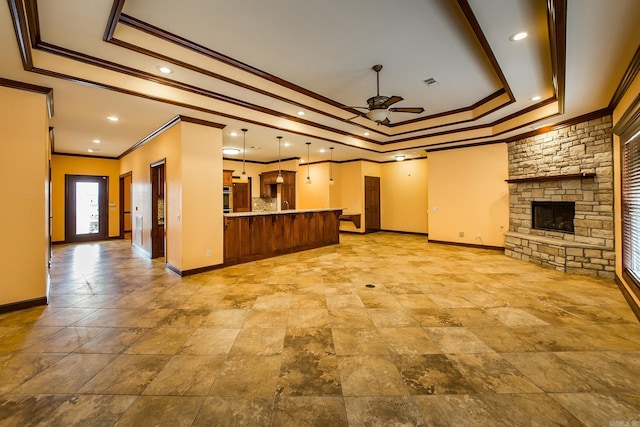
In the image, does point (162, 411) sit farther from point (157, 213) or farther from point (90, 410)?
point (157, 213)

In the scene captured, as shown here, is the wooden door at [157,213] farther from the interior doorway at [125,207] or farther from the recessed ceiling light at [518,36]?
the recessed ceiling light at [518,36]

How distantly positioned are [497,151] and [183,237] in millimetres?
7449

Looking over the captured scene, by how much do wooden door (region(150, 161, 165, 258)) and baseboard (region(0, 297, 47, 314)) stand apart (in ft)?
8.47

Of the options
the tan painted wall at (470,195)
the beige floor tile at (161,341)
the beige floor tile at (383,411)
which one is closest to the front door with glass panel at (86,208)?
the beige floor tile at (161,341)

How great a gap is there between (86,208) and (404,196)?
10.7 m

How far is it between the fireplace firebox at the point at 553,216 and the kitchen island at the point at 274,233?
183 inches

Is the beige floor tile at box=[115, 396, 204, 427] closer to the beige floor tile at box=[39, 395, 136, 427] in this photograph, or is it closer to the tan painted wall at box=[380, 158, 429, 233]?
the beige floor tile at box=[39, 395, 136, 427]

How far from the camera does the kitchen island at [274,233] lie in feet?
17.7

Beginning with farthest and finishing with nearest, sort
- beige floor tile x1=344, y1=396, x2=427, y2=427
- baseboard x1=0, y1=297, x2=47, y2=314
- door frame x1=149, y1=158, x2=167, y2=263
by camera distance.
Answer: door frame x1=149, y1=158, x2=167, y2=263 < baseboard x1=0, y1=297, x2=47, y2=314 < beige floor tile x1=344, y1=396, x2=427, y2=427

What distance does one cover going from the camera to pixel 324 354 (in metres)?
2.28

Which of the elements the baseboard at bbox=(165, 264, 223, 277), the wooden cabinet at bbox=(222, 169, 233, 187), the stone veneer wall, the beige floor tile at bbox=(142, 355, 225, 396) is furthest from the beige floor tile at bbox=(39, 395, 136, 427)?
the wooden cabinet at bbox=(222, 169, 233, 187)

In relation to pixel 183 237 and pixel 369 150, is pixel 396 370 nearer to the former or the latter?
pixel 183 237

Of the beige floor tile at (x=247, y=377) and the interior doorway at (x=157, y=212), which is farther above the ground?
the interior doorway at (x=157, y=212)

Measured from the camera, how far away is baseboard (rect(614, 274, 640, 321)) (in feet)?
9.87
